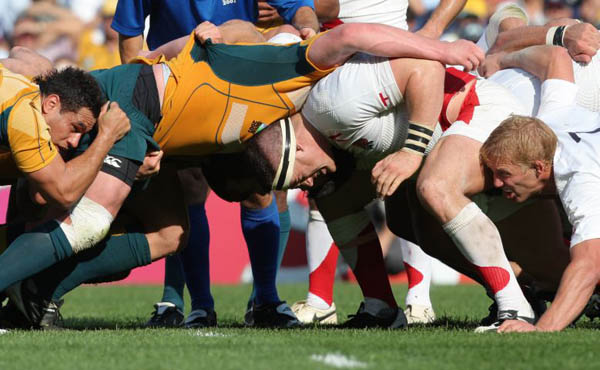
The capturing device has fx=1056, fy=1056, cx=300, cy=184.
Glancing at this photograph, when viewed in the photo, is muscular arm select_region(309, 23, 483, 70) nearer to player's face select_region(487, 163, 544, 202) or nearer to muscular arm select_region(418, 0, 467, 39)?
player's face select_region(487, 163, 544, 202)

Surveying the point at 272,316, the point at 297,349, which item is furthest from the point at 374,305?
the point at 297,349

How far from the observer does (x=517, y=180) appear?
5000mm

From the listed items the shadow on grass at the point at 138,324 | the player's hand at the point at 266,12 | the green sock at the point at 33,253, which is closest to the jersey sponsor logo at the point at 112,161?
the green sock at the point at 33,253

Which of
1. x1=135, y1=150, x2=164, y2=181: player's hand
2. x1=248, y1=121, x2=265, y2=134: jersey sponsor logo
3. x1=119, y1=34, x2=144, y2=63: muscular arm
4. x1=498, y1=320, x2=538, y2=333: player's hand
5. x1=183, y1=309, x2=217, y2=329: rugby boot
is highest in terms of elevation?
x1=119, y1=34, x2=144, y2=63: muscular arm

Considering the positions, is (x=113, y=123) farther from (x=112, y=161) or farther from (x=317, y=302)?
(x=317, y=302)

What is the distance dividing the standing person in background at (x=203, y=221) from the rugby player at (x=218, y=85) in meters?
0.75

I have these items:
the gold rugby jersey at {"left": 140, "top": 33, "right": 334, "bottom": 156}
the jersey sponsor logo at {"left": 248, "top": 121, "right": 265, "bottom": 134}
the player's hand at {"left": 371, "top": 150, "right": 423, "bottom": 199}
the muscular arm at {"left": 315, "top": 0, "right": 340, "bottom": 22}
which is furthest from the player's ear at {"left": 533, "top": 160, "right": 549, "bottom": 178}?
the muscular arm at {"left": 315, "top": 0, "right": 340, "bottom": 22}

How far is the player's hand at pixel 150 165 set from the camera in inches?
210

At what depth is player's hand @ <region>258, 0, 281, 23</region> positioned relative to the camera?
6812mm

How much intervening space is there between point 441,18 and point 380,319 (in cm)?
199

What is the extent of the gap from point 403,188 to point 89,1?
9167 mm

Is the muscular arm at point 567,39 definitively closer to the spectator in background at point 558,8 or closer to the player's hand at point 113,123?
the player's hand at point 113,123

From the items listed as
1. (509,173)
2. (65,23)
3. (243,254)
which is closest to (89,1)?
(65,23)

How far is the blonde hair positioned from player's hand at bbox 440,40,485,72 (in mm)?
363
